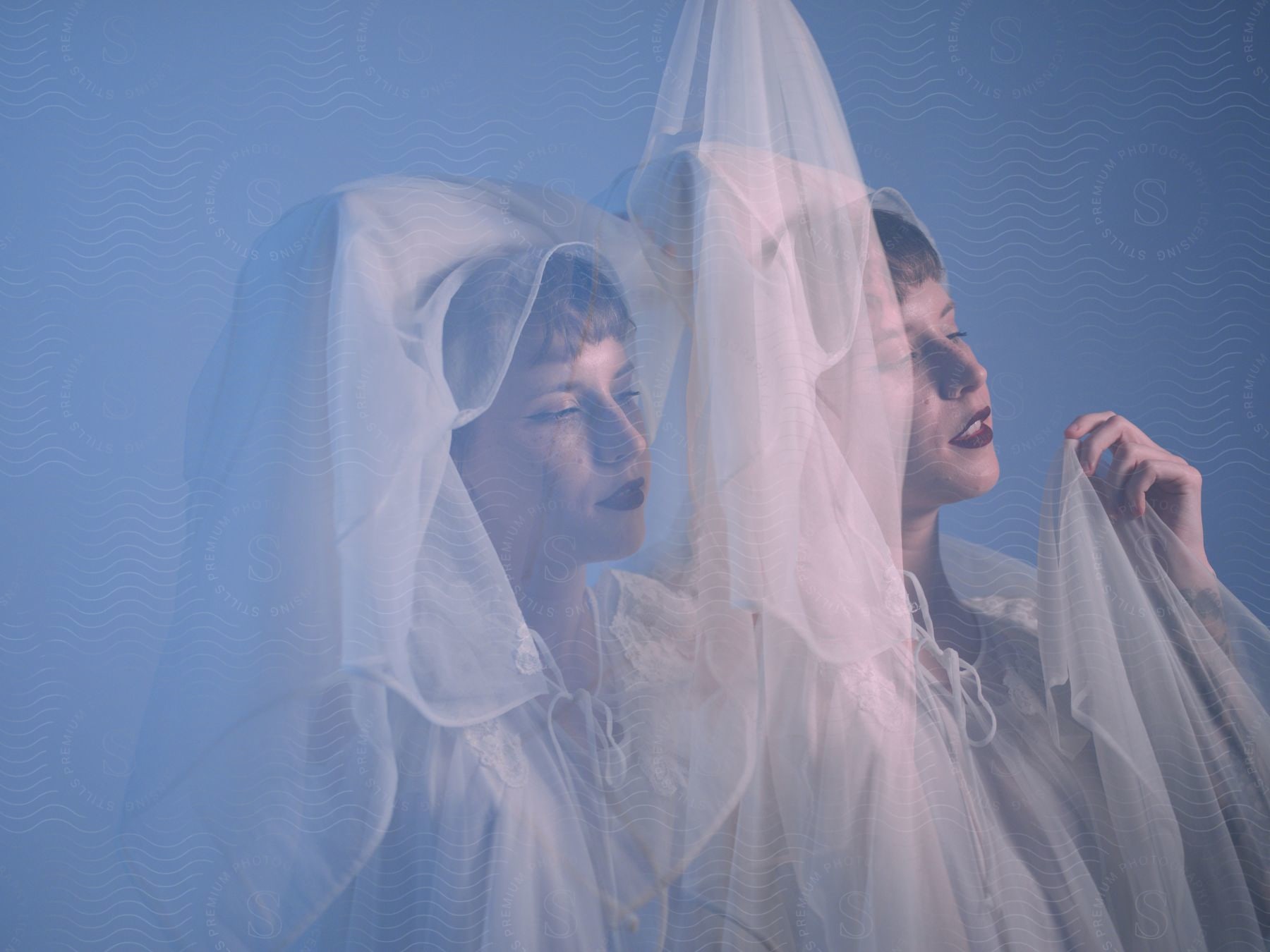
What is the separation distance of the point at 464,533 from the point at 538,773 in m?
0.25

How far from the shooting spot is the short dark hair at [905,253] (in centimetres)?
102

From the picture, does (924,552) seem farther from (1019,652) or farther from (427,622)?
(427,622)

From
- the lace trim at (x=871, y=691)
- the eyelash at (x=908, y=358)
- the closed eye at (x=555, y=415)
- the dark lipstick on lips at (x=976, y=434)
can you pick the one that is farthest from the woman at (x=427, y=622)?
the dark lipstick on lips at (x=976, y=434)

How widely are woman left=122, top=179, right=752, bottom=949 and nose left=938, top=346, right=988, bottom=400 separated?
301mm

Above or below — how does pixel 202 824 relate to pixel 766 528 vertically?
below

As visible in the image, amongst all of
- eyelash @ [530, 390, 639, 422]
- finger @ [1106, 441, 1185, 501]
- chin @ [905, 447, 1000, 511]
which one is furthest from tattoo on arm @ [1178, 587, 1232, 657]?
eyelash @ [530, 390, 639, 422]

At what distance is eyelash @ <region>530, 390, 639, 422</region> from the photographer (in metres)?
0.98

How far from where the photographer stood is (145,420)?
1043mm

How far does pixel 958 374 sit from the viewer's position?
102 centimetres

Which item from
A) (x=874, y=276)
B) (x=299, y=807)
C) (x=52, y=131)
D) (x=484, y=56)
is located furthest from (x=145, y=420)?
(x=874, y=276)

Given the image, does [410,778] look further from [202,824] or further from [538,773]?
[202,824]

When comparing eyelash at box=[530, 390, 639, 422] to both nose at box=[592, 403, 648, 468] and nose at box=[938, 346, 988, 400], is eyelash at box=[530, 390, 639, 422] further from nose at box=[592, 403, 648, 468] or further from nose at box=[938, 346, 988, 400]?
nose at box=[938, 346, 988, 400]

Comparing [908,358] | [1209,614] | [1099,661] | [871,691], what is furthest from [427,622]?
[1209,614]

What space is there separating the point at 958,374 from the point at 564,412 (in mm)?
425
